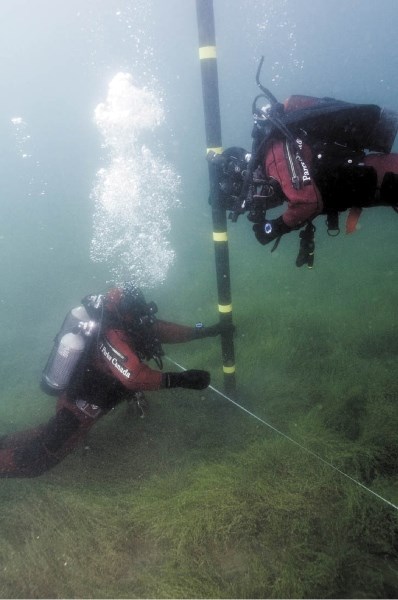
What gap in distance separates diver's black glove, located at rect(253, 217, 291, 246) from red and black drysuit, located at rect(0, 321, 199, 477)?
6.43ft

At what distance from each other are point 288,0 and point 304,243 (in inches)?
3998

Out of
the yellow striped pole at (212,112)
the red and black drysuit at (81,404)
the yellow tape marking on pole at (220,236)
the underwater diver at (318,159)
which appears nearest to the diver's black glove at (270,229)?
the underwater diver at (318,159)

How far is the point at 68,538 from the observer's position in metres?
3.86

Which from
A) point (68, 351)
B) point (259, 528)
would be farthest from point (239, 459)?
point (68, 351)

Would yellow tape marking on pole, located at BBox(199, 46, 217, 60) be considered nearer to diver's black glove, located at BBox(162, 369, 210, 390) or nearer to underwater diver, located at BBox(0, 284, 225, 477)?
underwater diver, located at BBox(0, 284, 225, 477)

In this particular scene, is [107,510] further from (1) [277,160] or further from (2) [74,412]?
(1) [277,160]

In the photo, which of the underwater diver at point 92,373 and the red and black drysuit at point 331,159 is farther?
the underwater diver at point 92,373

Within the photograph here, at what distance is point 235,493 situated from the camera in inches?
160

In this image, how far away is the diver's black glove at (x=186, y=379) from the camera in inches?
175

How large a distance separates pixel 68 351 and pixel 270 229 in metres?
2.61

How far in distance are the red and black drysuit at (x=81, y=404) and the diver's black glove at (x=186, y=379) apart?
3 cm

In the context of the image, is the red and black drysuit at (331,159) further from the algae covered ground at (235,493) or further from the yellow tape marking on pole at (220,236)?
the algae covered ground at (235,493)

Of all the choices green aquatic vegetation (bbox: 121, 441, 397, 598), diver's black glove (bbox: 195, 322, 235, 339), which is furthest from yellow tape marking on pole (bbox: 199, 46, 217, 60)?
green aquatic vegetation (bbox: 121, 441, 397, 598)

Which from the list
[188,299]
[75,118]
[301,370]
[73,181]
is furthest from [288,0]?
[301,370]
